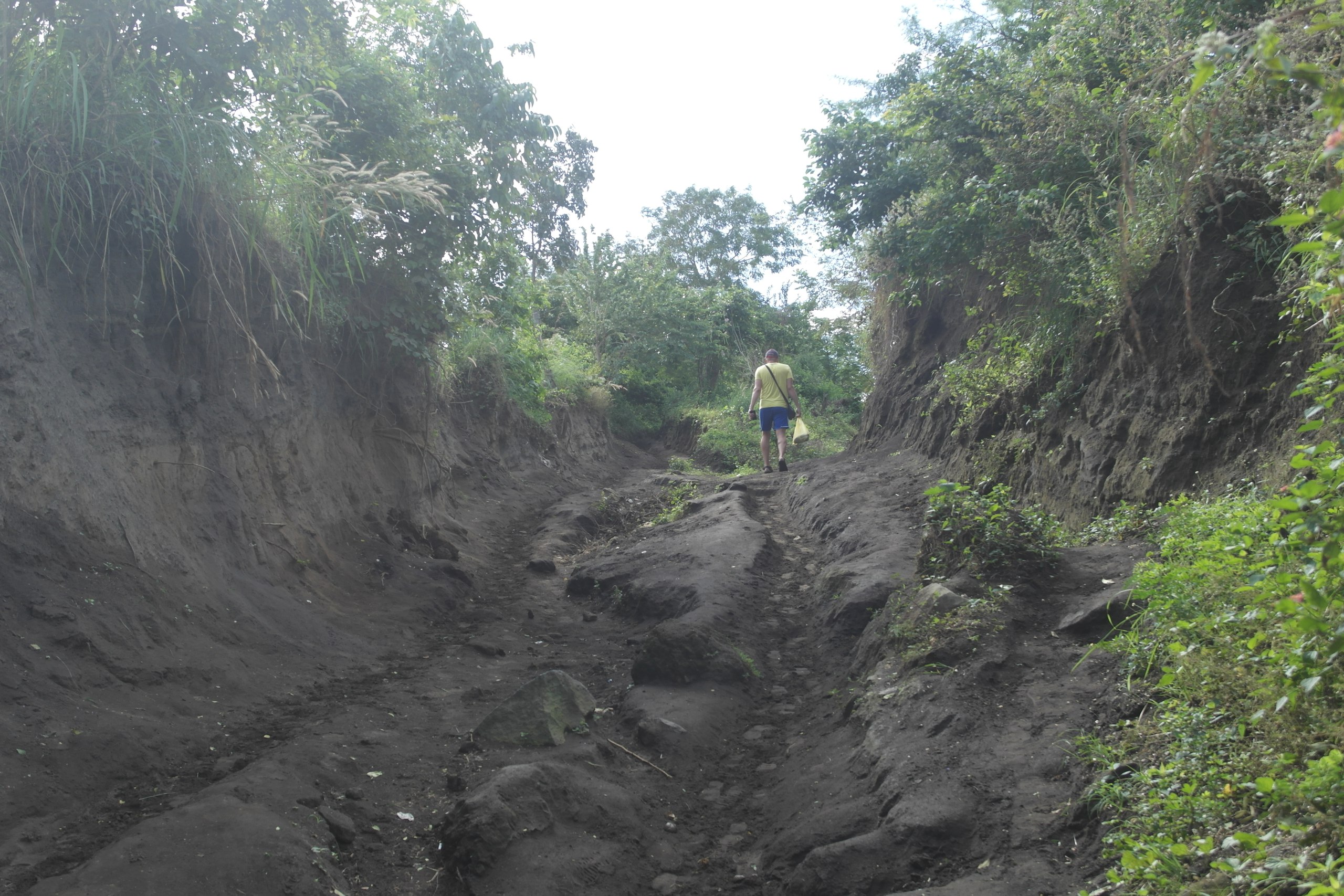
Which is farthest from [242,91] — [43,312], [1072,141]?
[1072,141]

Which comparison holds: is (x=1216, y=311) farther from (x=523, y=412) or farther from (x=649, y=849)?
(x=523, y=412)

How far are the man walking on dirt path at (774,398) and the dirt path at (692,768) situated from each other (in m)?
5.48

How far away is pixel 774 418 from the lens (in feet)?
41.2

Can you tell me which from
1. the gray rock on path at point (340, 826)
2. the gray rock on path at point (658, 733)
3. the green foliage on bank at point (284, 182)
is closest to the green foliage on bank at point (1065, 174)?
the gray rock on path at point (658, 733)

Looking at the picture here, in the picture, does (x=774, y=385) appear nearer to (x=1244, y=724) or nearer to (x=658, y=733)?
(x=658, y=733)

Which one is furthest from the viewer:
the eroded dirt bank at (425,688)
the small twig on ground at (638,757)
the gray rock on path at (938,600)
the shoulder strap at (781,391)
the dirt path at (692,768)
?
the shoulder strap at (781,391)

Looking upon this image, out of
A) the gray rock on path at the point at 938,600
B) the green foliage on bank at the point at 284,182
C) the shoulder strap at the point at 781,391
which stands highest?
the green foliage on bank at the point at 284,182

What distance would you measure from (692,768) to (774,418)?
8.31 metres

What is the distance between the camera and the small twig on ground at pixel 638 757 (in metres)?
4.55

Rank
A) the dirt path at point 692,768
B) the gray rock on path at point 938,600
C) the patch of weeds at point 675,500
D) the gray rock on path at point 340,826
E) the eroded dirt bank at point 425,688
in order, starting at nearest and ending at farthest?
the dirt path at point 692,768 < the eroded dirt bank at point 425,688 < the gray rock on path at point 340,826 < the gray rock on path at point 938,600 < the patch of weeds at point 675,500

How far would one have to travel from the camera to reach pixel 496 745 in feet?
15.1

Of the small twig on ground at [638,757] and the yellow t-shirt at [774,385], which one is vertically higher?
the yellow t-shirt at [774,385]

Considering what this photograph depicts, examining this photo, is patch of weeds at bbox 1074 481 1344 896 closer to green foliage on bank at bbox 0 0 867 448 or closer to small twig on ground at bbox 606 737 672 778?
small twig on ground at bbox 606 737 672 778

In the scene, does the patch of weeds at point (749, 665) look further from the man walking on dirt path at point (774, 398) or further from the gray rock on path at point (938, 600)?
the man walking on dirt path at point (774, 398)
